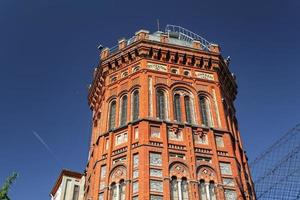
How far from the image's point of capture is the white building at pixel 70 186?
26.9m

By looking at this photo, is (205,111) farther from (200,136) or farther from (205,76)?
(205,76)

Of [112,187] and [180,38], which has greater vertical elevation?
[180,38]

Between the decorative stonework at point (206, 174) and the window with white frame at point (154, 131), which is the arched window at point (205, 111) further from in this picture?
the decorative stonework at point (206, 174)

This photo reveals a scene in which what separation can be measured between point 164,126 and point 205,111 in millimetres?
3621

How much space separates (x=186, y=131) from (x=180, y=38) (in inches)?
483

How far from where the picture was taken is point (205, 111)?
26031mm

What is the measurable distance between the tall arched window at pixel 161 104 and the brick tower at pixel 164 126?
6cm

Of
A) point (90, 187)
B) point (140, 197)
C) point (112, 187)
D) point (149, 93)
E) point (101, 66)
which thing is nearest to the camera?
point (140, 197)

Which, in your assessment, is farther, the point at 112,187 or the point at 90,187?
the point at 90,187

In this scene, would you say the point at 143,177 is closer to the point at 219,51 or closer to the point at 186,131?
the point at 186,131

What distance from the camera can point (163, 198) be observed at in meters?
20.2

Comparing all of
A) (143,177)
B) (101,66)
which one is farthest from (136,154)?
(101,66)

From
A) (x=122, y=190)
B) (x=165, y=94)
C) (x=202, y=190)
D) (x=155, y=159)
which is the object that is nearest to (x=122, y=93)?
(x=165, y=94)

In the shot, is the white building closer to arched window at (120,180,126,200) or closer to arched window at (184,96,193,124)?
arched window at (120,180,126,200)
